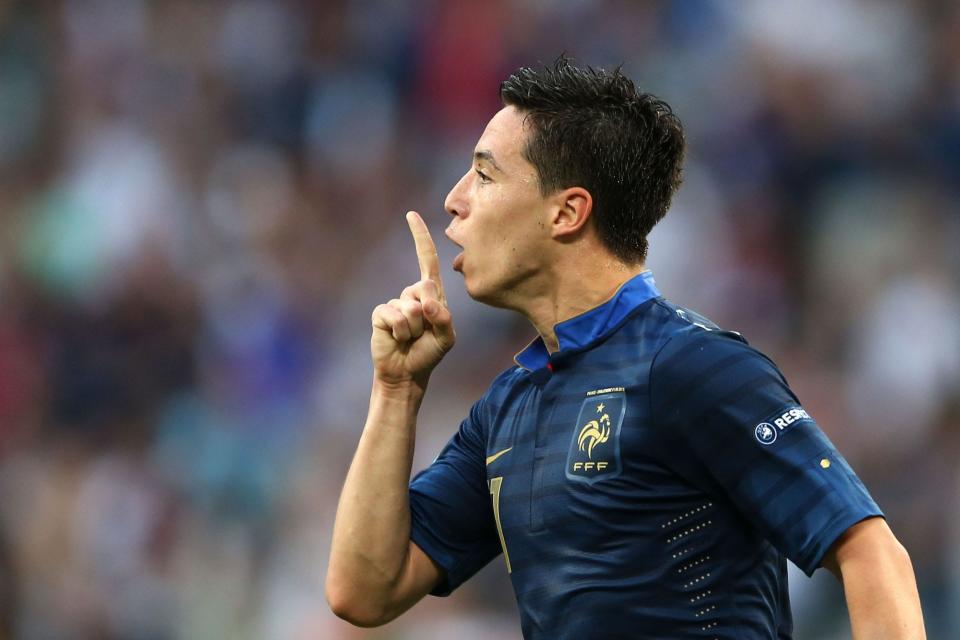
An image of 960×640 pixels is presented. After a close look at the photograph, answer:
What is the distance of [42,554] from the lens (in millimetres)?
8125

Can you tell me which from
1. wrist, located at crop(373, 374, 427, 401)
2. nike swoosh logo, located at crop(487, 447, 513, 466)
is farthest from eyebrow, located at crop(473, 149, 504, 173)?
nike swoosh logo, located at crop(487, 447, 513, 466)

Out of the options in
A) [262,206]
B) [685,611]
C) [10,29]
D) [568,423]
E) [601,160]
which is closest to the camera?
[685,611]

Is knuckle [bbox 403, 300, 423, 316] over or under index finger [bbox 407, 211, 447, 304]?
under

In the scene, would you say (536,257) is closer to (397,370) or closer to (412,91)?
(397,370)

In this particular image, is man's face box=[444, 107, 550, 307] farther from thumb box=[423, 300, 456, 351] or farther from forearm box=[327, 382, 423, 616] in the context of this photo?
forearm box=[327, 382, 423, 616]

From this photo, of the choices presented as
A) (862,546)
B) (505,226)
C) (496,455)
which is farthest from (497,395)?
(862,546)

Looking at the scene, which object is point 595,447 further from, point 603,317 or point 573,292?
point 573,292

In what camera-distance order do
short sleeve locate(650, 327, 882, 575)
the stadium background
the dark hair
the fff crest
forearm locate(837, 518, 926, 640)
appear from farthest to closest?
the stadium background < the dark hair < the fff crest < short sleeve locate(650, 327, 882, 575) < forearm locate(837, 518, 926, 640)

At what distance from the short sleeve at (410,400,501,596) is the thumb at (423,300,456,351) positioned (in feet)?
0.63

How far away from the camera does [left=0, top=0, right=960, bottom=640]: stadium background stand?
721 centimetres

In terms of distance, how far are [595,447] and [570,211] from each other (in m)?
0.60

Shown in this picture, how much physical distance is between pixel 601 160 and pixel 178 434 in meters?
5.51

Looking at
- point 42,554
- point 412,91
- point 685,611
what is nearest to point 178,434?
point 42,554

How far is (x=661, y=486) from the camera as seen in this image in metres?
2.91
